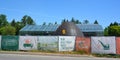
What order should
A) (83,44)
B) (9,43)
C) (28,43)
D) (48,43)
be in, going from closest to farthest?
(83,44) < (48,43) < (28,43) < (9,43)

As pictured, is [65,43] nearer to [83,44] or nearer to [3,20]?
[83,44]

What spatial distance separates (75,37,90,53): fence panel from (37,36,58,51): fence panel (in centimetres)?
244

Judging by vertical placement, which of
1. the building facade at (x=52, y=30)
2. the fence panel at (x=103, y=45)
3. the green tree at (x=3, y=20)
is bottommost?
the fence panel at (x=103, y=45)

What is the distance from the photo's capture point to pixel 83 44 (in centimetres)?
2756

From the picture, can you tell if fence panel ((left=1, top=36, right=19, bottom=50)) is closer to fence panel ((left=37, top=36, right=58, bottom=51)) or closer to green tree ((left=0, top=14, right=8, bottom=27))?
fence panel ((left=37, top=36, right=58, bottom=51))

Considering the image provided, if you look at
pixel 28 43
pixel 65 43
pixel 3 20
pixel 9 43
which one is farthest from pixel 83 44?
pixel 3 20

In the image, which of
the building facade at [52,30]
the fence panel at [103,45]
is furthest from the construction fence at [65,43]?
the building facade at [52,30]

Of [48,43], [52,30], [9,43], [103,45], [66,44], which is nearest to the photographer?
[103,45]

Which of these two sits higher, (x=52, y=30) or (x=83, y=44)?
(x=52, y=30)

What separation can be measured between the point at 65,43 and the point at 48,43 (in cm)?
194

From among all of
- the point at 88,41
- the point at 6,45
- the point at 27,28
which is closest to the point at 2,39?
the point at 6,45

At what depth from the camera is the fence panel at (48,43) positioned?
93.6ft

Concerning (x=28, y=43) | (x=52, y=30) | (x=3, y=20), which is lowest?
(x=28, y=43)

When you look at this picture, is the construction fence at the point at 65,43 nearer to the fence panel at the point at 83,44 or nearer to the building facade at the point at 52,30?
the fence panel at the point at 83,44
